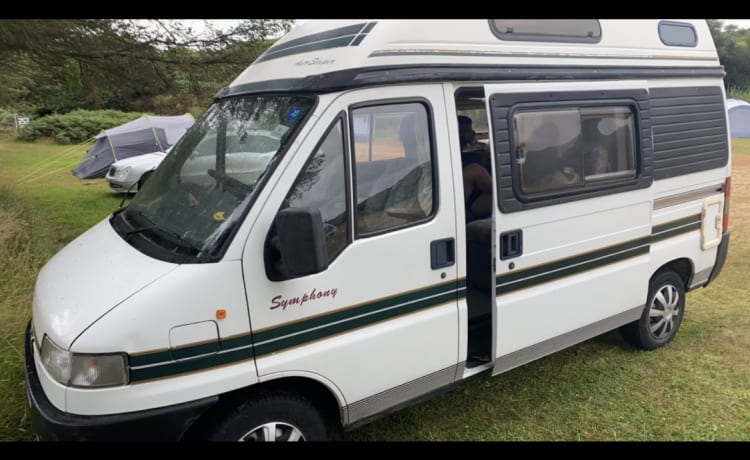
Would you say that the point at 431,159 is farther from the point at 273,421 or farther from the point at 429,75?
the point at 273,421

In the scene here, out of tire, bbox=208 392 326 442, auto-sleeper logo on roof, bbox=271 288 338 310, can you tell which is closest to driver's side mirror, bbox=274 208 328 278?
auto-sleeper logo on roof, bbox=271 288 338 310

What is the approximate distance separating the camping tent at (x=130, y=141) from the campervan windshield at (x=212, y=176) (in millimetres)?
13448

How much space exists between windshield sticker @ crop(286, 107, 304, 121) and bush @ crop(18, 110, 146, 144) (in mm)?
26524

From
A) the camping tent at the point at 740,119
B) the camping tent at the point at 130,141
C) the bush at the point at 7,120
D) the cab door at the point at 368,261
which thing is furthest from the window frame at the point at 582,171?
the camping tent at the point at 740,119

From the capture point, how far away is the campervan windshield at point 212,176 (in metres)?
2.76

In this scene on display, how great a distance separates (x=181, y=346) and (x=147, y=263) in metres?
0.46

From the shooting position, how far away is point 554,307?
3826 mm

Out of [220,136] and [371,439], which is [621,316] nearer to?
[371,439]

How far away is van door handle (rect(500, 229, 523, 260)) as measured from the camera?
3465 mm

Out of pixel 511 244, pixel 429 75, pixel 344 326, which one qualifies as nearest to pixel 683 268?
pixel 511 244

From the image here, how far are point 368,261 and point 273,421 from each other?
94 cm

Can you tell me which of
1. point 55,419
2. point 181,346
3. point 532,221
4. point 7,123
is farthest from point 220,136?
point 7,123

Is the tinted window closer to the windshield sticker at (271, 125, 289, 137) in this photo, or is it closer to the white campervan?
the white campervan

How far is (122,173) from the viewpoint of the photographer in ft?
44.7
